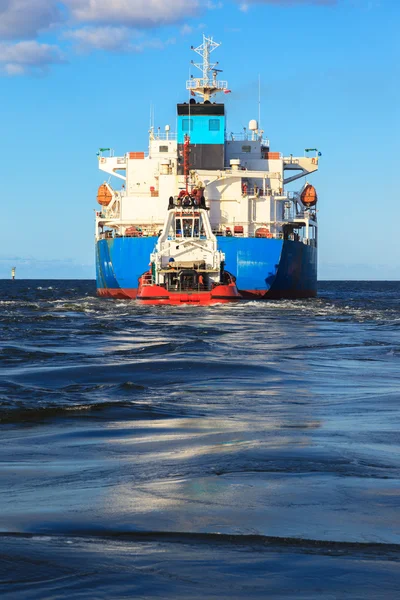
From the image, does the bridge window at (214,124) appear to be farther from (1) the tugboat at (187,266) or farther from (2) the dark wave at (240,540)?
(2) the dark wave at (240,540)

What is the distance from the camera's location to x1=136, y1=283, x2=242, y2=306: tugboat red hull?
126ft

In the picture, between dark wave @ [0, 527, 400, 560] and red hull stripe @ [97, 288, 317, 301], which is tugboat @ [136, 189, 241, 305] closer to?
red hull stripe @ [97, 288, 317, 301]

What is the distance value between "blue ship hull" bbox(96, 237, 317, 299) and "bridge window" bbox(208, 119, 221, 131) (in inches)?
319

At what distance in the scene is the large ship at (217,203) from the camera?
4509 centimetres

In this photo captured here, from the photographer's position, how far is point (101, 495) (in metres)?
6.05

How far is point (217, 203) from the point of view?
49.2 m

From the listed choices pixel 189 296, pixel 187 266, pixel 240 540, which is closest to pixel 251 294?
pixel 187 266

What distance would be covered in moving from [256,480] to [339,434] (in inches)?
87.3

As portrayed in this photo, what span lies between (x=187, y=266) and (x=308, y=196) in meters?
16.3


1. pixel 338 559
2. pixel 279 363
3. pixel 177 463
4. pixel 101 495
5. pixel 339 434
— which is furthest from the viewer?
pixel 279 363

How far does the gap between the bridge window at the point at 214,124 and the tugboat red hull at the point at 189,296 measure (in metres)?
15.2

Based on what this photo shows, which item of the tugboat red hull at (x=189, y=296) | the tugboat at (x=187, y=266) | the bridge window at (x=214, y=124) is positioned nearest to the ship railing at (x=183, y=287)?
the tugboat at (x=187, y=266)

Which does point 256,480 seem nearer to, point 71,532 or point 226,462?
point 226,462

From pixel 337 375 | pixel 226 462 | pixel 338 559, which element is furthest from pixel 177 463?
pixel 337 375
